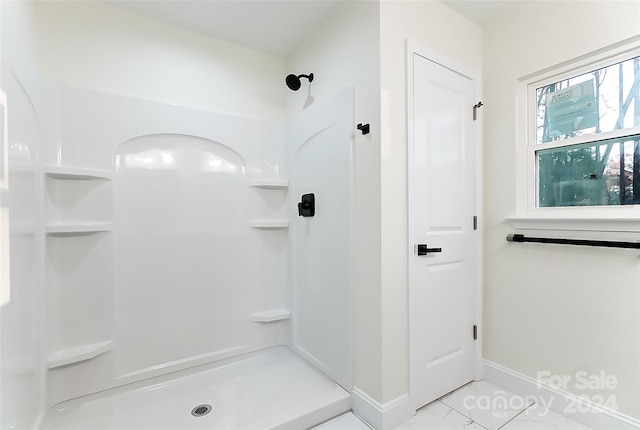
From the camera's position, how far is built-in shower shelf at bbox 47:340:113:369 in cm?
161

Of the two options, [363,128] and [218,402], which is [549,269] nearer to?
[363,128]

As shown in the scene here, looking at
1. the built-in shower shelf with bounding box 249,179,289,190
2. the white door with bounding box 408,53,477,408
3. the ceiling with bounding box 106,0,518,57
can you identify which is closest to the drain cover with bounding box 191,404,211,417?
the white door with bounding box 408,53,477,408

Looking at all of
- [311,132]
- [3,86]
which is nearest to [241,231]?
[311,132]

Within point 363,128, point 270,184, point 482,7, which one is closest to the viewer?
point 363,128

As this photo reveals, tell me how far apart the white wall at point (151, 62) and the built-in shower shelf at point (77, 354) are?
5.12ft

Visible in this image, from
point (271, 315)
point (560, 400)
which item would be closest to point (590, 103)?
point (560, 400)

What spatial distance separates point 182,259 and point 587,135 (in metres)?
2.59

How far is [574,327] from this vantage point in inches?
63.6

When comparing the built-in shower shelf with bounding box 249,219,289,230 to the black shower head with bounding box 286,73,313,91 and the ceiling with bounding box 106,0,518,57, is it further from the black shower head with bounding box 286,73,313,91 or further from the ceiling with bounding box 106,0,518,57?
the ceiling with bounding box 106,0,518,57

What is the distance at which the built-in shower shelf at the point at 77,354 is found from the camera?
161 cm

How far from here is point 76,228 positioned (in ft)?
5.50

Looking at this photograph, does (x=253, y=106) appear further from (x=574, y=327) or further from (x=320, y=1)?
(x=574, y=327)

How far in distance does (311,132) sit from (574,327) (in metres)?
1.96

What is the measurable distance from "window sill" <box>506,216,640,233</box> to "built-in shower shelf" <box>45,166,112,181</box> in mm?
2532
